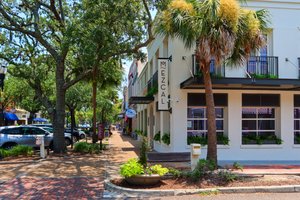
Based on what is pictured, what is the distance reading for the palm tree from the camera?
1228 centimetres

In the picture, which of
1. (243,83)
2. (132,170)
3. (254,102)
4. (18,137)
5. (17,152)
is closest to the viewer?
(132,170)

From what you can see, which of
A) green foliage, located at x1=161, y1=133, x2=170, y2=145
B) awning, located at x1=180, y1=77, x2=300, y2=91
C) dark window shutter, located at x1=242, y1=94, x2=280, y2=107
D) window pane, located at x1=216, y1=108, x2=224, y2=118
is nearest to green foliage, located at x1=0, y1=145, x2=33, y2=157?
green foliage, located at x1=161, y1=133, x2=170, y2=145

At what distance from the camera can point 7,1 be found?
65.8 ft

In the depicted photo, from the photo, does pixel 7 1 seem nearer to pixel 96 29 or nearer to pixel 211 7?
pixel 96 29

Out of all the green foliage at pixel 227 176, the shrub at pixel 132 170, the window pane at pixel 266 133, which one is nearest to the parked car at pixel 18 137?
the window pane at pixel 266 133

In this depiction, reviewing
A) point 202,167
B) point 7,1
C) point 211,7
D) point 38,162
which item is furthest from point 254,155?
point 7,1

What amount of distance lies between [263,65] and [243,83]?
8.06 ft

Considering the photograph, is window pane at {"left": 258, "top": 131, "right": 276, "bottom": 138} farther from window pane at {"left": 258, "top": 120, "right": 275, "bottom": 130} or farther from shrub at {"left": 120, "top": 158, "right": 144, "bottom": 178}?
shrub at {"left": 120, "top": 158, "right": 144, "bottom": 178}

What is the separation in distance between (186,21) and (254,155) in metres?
7.73

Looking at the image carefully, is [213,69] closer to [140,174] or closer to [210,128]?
[210,128]

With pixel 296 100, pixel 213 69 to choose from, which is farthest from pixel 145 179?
pixel 296 100

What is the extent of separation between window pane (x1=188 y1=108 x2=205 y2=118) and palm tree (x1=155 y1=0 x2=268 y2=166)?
4.81m

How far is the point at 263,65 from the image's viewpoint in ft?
58.2

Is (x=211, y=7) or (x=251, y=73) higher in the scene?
(x=211, y=7)
